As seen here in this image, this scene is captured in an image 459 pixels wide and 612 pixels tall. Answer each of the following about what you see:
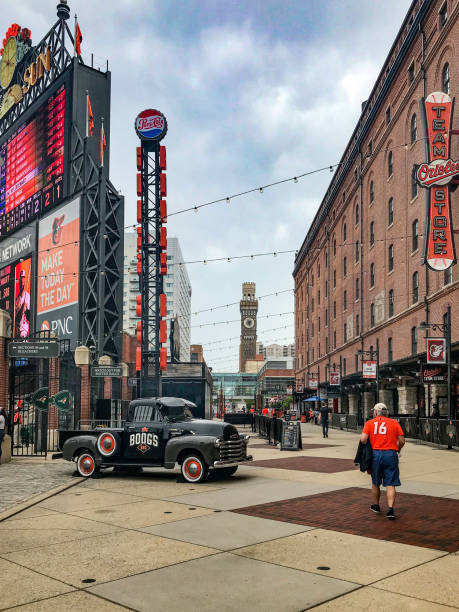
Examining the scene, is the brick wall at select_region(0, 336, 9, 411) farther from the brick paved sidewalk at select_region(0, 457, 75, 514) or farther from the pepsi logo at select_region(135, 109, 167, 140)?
the pepsi logo at select_region(135, 109, 167, 140)

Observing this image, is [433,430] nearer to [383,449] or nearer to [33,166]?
[383,449]

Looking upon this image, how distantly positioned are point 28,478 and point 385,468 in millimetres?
9575

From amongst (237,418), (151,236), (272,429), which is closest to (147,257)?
(151,236)

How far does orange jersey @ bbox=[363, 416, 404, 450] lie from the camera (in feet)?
34.6

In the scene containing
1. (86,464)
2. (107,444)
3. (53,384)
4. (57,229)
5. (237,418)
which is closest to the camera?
(107,444)

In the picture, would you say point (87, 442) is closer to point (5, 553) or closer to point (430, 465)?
point (5, 553)

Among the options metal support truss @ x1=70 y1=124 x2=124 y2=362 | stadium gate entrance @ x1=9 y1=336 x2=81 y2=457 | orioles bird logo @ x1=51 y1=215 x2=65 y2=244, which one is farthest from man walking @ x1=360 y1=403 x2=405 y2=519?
orioles bird logo @ x1=51 y1=215 x2=65 y2=244

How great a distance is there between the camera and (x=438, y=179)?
2920 centimetres

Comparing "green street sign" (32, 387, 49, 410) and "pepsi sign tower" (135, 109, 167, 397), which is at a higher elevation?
"pepsi sign tower" (135, 109, 167, 397)

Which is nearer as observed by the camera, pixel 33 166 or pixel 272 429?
pixel 272 429

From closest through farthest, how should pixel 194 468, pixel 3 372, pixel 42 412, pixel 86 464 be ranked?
pixel 194 468 → pixel 86 464 → pixel 3 372 → pixel 42 412

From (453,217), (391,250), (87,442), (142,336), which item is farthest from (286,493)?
(142,336)

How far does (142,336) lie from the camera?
59.6 m

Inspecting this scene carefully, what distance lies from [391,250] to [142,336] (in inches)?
1014
